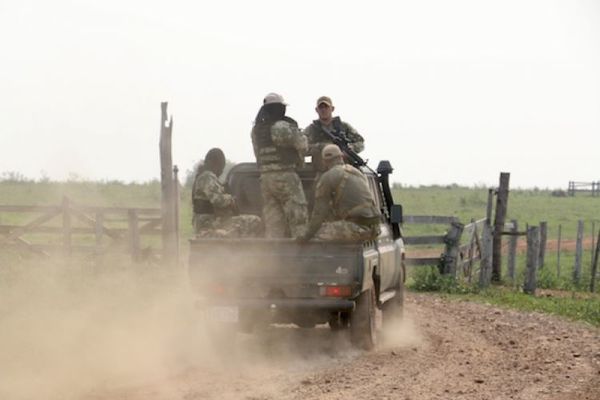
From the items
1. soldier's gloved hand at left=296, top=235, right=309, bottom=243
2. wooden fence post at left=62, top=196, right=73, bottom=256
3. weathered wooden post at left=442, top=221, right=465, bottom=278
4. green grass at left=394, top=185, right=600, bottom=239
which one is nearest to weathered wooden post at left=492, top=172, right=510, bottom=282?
weathered wooden post at left=442, top=221, right=465, bottom=278

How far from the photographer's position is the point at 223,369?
10.3 meters

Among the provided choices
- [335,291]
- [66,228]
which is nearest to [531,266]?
[66,228]

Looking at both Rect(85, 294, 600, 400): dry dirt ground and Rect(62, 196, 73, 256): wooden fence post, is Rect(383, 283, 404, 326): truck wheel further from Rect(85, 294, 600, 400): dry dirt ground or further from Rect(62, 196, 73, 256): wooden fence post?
Rect(62, 196, 73, 256): wooden fence post

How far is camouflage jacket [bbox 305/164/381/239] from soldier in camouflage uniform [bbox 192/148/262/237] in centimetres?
94

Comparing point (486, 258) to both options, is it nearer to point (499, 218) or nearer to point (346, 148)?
point (499, 218)

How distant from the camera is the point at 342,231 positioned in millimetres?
11164

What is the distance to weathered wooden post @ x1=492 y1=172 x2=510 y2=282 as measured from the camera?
20688mm

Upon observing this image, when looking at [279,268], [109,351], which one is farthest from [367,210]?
[109,351]

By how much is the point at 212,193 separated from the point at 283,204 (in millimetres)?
802

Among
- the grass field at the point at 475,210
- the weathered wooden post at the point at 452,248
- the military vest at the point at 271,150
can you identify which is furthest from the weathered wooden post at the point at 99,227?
the military vest at the point at 271,150

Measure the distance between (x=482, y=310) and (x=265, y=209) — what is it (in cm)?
610

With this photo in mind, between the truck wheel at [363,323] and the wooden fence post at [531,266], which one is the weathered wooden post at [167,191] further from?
the truck wheel at [363,323]

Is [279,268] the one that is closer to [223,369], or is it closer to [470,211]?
[223,369]

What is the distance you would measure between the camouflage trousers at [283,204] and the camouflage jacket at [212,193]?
0.43 metres
